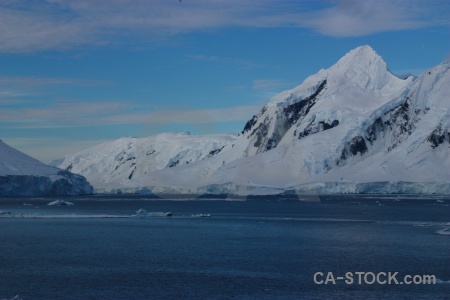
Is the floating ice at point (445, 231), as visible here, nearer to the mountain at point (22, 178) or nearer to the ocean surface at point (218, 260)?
the ocean surface at point (218, 260)

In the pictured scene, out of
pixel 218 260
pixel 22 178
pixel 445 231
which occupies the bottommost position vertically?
pixel 218 260

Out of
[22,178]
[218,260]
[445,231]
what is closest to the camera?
[218,260]

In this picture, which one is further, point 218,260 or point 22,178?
point 22,178

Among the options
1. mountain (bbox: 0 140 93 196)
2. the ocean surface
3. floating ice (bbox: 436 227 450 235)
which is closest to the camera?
the ocean surface

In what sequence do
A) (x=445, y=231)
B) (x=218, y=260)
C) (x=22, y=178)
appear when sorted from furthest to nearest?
(x=22, y=178) < (x=445, y=231) < (x=218, y=260)

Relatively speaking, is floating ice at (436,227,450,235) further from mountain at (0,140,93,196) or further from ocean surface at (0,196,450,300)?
mountain at (0,140,93,196)

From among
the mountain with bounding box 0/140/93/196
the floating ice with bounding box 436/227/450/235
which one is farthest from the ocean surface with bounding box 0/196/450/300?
the mountain with bounding box 0/140/93/196

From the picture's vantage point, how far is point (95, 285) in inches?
1651

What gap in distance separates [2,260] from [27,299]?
16164 mm

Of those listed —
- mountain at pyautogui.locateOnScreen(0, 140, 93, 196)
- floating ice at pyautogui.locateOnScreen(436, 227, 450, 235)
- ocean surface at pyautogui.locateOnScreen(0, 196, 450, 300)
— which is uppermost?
mountain at pyautogui.locateOnScreen(0, 140, 93, 196)

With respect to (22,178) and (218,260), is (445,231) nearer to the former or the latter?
(218,260)

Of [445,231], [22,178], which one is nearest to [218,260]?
[445,231]

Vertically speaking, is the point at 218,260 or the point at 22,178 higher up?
the point at 22,178

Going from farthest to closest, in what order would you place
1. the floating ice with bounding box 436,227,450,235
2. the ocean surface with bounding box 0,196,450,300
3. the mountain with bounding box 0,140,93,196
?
1. the mountain with bounding box 0,140,93,196
2. the floating ice with bounding box 436,227,450,235
3. the ocean surface with bounding box 0,196,450,300
